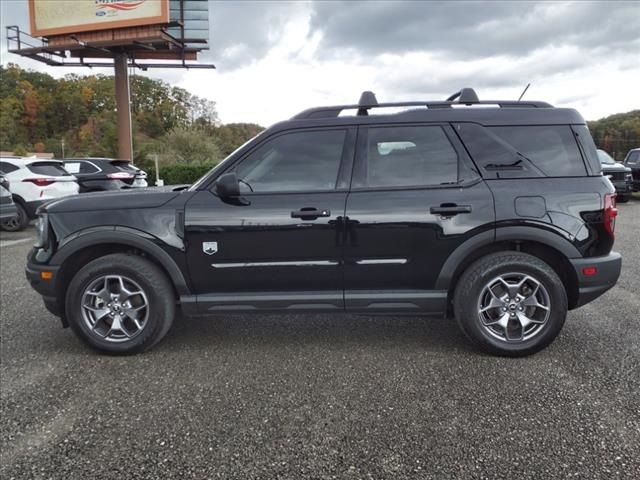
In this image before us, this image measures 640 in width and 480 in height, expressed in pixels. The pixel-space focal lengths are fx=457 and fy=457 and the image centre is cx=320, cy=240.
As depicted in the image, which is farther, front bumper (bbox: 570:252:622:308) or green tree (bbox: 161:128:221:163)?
green tree (bbox: 161:128:221:163)

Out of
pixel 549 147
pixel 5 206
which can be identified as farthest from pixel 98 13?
pixel 549 147

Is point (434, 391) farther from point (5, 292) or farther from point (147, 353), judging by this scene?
point (5, 292)

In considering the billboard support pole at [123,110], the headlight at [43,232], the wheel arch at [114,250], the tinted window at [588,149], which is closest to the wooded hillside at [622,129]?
the billboard support pole at [123,110]

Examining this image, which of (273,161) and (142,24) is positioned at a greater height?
(142,24)

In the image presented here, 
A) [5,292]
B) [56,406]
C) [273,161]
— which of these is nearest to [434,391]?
[273,161]

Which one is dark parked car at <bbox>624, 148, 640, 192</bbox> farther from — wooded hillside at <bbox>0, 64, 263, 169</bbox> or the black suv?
wooded hillside at <bbox>0, 64, 263, 169</bbox>

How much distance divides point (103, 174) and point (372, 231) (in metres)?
11.6

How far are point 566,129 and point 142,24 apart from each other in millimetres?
25954

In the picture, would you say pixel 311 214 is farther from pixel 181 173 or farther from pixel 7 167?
pixel 181 173

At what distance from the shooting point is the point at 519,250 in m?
3.48

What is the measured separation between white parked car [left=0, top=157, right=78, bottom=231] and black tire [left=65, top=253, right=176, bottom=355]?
7.68 meters

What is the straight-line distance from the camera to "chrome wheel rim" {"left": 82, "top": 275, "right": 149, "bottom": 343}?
137 inches

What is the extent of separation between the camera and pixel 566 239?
131 inches

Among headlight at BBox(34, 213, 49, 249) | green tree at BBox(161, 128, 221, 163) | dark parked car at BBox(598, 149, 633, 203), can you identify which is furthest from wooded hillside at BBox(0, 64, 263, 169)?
headlight at BBox(34, 213, 49, 249)
